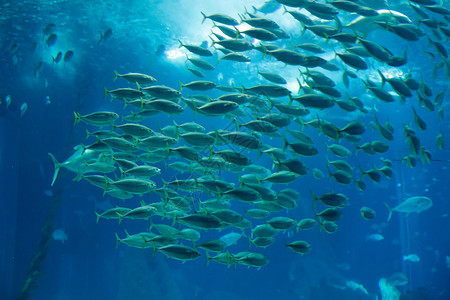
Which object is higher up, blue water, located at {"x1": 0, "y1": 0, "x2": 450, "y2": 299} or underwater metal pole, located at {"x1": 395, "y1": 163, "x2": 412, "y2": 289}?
blue water, located at {"x1": 0, "y1": 0, "x2": 450, "y2": 299}

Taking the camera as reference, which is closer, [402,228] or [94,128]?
[94,128]

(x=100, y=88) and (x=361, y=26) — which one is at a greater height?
(x=361, y=26)

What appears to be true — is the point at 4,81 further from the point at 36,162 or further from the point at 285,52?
the point at 285,52

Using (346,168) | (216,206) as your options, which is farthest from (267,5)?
(216,206)

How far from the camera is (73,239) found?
78.0 ft

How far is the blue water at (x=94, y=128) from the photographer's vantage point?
11.9m

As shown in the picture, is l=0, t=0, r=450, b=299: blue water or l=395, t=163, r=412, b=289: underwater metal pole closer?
l=0, t=0, r=450, b=299: blue water

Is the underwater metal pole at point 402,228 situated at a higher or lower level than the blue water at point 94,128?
lower

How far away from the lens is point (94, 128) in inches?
753

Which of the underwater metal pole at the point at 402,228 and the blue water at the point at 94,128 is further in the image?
the underwater metal pole at the point at 402,228

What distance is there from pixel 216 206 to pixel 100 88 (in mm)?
16087

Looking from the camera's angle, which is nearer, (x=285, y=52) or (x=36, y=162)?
(x=285, y=52)

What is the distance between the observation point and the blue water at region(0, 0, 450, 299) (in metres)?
11.9

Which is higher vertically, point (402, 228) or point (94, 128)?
point (94, 128)
